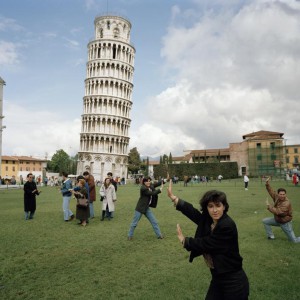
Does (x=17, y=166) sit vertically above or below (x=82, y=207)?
above

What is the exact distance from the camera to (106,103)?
2817 inches

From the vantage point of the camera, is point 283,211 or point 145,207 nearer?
point 283,211

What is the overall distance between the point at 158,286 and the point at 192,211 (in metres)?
2.44

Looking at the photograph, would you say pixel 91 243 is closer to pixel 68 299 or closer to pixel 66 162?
pixel 68 299

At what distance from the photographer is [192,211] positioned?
11.0 ft

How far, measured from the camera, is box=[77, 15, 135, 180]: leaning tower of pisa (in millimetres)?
71250

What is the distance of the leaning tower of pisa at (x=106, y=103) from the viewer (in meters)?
71.2

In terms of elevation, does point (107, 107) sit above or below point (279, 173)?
above

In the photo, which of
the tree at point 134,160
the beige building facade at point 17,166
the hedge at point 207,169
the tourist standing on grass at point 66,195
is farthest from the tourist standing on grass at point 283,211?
the tree at point 134,160

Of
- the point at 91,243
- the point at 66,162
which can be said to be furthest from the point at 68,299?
the point at 66,162

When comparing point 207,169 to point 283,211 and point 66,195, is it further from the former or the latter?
point 283,211

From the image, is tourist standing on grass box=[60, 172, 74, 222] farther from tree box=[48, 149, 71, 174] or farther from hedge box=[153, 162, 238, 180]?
tree box=[48, 149, 71, 174]

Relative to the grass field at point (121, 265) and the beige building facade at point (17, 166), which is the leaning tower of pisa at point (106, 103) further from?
the grass field at point (121, 265)

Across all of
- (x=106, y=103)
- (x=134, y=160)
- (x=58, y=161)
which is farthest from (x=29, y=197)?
(x=58, y=161)
